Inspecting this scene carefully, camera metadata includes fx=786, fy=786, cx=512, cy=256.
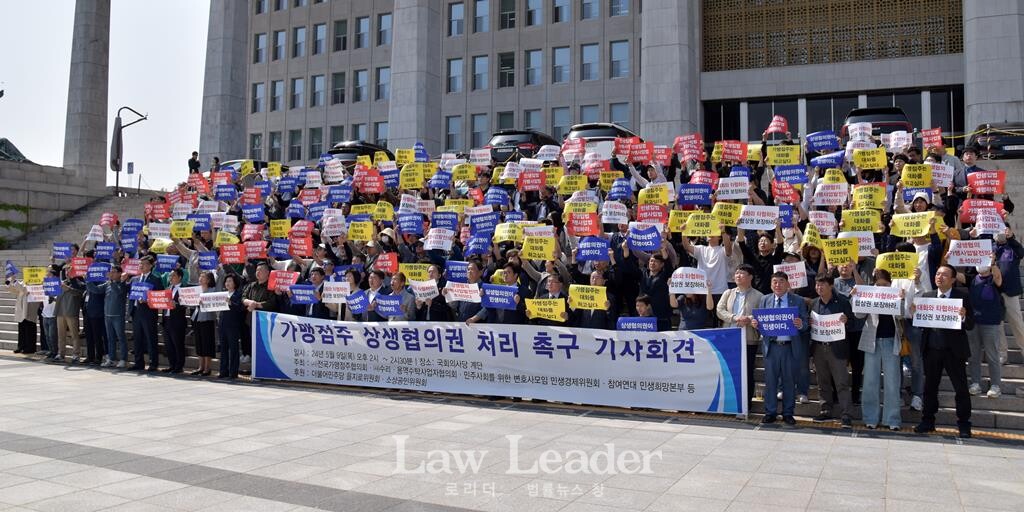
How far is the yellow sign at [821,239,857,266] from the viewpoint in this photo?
393 inches

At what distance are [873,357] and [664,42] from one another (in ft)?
62.8

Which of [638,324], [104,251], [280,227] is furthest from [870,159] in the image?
[104,251]

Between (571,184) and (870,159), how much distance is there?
517 cm

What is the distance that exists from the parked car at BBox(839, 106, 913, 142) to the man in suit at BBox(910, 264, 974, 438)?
9598 mm

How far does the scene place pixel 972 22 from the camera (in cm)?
2494

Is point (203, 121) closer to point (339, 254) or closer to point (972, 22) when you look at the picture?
point (339, 254)

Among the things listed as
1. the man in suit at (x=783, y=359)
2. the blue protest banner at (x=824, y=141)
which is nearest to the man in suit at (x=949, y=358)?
the man in suit at (x=783, y=359)

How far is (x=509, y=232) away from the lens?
12766 mm

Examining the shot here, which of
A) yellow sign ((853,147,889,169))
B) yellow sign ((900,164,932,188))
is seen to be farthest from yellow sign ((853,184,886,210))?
yellow sign ((853,147,889,169))

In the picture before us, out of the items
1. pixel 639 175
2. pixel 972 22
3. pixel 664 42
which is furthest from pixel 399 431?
pixel 972 22

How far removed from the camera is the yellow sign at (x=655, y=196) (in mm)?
12625

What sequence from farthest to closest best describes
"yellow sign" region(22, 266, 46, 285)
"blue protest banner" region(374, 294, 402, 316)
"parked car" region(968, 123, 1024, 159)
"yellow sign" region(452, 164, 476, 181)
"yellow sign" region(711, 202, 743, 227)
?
"parked car" region(968, 123, 1024, 159) < "yellow sign" region(452, 164, 476, 181) < "yellow sign" region(22, 266, 46, 285) < "blue protest banner" region(374, 294, 402, 316) < "yellow sign" region(711, 202, 743, 227)

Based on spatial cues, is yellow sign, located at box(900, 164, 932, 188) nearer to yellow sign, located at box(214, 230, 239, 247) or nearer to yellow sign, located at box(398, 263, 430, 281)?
yellow sign, located at box(398, 263, 430, 281)

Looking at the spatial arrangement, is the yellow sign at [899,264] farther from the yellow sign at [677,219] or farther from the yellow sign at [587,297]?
the yellow sign at [587,297]
